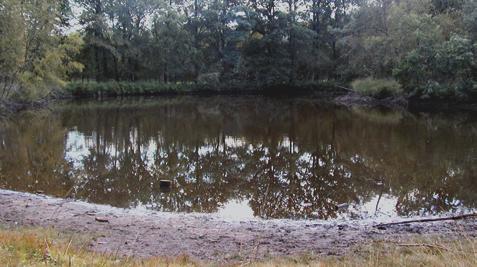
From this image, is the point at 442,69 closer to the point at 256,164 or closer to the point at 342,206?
the point at 256,164

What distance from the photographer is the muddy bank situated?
278 inches

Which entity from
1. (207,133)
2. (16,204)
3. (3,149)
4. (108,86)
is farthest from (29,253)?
(108,86)

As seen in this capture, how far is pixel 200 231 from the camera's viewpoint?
8.20m

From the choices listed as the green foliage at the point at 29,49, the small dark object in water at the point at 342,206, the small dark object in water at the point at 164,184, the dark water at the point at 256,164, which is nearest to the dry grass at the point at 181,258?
the small dark object in water at the point at 342,206

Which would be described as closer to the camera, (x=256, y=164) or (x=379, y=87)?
(x=256, y=164)

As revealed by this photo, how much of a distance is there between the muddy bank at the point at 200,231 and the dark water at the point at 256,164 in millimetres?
1245

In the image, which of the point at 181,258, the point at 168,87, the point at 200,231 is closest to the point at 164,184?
the point at 200,231

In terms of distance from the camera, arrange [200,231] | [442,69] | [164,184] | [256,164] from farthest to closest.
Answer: [442,69] → [256,164] → [164,184] → [200,231]

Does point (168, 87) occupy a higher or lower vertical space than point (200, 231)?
higher

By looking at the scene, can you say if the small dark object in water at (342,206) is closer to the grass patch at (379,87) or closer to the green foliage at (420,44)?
the green foliage at (420,44)

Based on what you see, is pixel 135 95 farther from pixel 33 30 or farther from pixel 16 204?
pixel 16 204

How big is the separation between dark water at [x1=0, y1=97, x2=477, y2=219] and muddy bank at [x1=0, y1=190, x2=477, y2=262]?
4.09 feet

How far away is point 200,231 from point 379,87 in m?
33.3

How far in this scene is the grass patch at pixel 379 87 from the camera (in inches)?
1468
